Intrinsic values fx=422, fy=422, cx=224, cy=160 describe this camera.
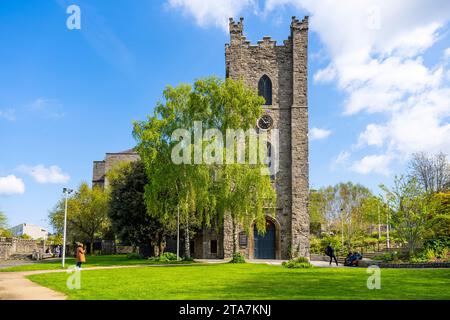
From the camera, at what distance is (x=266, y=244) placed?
3531cm

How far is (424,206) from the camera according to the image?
25.7 metres

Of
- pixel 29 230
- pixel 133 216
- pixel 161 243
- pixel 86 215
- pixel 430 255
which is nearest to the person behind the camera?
pixel 430 255

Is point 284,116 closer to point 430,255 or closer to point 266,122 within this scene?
point 266,122

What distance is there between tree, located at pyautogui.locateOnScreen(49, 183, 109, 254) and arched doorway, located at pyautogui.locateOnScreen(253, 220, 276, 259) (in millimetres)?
20237

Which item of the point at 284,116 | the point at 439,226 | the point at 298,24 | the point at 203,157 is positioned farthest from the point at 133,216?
the point at 439,226

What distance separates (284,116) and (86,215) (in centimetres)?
2619

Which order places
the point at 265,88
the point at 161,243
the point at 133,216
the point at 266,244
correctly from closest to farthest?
the point at 266,244 → the point at 133,216 → the point at 265,88 → the point at 161,243

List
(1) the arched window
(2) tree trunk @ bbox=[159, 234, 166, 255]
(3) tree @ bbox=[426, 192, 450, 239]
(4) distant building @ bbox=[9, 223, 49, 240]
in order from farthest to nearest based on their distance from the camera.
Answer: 1. (4) distant building @ bbox=[9, 223, 49, 240]
2. (2) tree trunk @ bbox=[159, 234, 166, 255]
3. (1) the arched window
4. (3) tree @ bbox=[426, 192, 450, 239]

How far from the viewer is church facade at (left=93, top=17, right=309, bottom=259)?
34.7 meters

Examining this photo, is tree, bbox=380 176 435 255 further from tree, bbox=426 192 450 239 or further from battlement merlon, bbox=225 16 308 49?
battlement merlon, bbox=225 16 308 49

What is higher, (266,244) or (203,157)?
(203,157)

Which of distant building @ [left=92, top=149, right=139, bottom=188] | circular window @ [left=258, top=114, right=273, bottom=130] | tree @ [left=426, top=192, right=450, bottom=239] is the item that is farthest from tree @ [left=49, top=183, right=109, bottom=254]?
tree @ [left=426, top=192, right=450, bottom=239]

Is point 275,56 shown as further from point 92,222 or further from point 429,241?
point 92,222

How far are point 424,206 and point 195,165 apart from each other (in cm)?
1457
